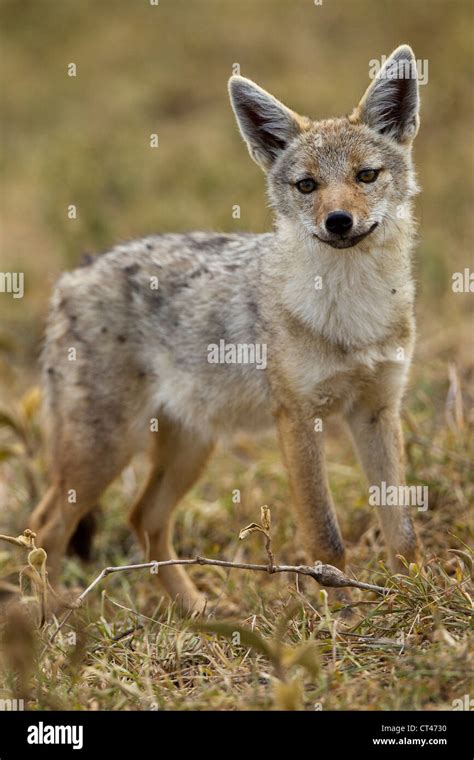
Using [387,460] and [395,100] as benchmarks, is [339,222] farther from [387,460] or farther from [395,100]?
[387,460]

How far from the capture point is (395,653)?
420cm

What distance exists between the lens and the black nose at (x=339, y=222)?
188 inches

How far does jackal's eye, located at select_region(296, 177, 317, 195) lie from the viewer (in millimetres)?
5211

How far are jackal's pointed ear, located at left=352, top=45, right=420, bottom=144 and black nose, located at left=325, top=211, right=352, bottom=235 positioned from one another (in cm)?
89

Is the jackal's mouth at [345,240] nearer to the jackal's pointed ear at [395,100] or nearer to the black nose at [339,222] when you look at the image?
the black nose at [339,222]

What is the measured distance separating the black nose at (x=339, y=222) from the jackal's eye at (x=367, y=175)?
410mm

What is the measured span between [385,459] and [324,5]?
1754cm

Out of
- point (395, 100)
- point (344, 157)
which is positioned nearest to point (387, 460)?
point (344, 157)

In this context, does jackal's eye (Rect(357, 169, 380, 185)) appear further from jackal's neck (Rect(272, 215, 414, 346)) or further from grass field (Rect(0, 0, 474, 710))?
grass field (Rect(0, 0, 474, 710))

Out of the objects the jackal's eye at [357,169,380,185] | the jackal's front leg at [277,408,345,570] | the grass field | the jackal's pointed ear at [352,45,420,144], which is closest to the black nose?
the jackal's eye at [357,169,380,185]

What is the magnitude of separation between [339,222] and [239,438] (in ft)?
10.7

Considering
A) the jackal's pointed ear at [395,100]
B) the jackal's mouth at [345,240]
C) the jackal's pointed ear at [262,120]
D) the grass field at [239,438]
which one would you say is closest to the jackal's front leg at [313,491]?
the grass field at [239,438]
